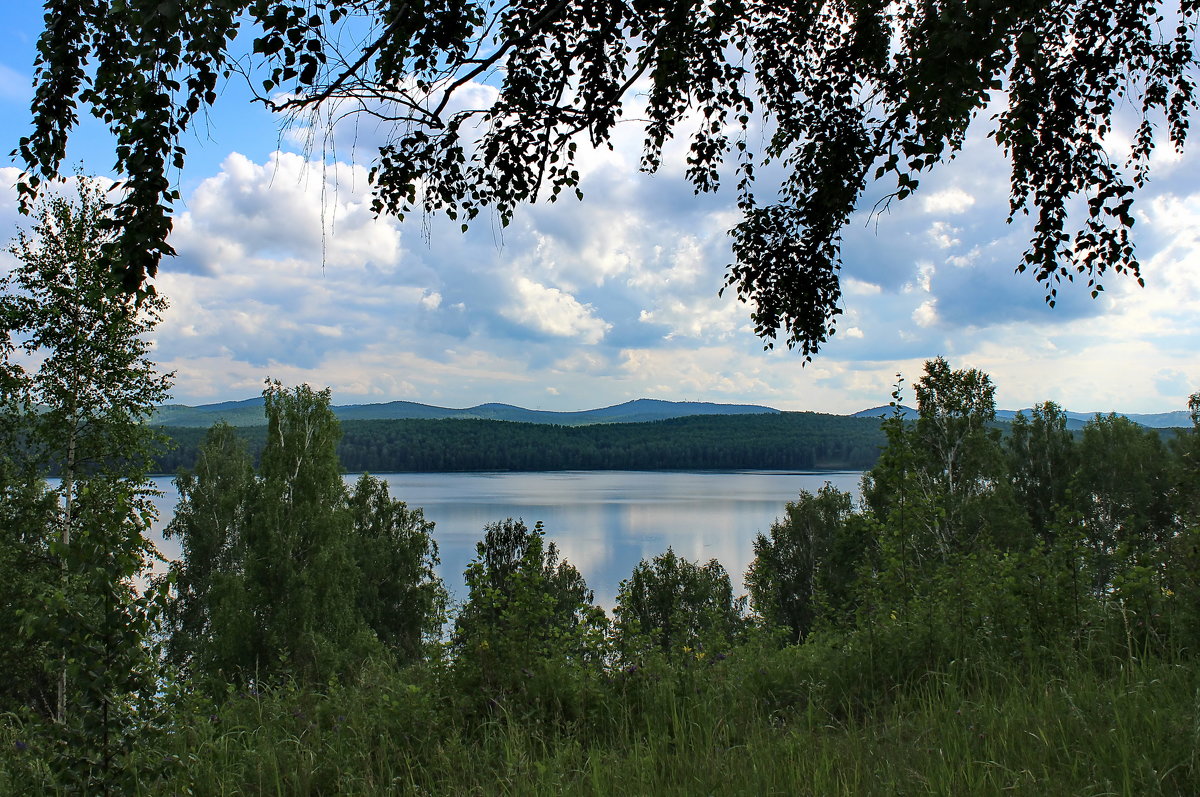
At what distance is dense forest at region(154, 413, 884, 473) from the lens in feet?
380

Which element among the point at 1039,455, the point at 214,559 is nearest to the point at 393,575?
the point at 214,559

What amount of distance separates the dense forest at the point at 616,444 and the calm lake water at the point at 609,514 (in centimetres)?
376

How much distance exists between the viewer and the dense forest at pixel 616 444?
380 ft

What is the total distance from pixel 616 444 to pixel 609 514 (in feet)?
198

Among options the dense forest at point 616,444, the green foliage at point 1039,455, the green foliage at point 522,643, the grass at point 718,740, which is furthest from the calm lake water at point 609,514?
the grass at point 718,740

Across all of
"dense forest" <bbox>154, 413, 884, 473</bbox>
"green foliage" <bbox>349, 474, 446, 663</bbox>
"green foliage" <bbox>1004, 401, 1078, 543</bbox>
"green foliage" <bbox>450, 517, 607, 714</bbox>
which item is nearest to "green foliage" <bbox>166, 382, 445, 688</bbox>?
"green foliage" <bbox>349, 474, 446, 663</bbox>

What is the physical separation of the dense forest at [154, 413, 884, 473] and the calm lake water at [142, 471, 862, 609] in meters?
3.76

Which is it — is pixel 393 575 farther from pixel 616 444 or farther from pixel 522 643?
pixel 616 444

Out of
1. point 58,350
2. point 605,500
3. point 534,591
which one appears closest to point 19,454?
point 58,350

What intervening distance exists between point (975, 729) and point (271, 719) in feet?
11.0

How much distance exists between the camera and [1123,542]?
451cm

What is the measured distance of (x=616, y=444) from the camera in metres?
141

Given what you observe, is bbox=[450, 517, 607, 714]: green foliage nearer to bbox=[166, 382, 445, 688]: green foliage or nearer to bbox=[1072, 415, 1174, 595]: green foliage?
bbox=[166, 382, 445, 688]: green foliage

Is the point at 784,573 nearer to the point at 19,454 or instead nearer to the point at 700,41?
→ the point at 19,454
